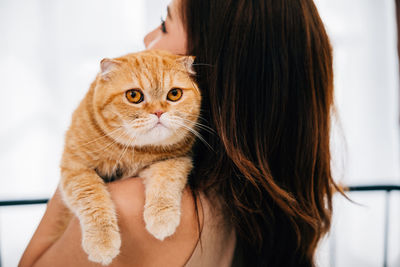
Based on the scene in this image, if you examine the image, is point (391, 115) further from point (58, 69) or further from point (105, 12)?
point (58, 69)

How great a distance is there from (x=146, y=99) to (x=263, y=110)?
0.31m

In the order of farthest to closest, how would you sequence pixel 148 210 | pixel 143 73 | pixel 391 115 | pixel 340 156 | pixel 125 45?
pixel 391 115
pixel 125 45
pixel 340 156
pixel 143 73
pixel 148 210

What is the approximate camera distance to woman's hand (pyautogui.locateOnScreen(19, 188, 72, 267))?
2.44ft

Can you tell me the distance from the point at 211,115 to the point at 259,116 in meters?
0.13

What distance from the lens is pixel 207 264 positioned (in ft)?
2.17

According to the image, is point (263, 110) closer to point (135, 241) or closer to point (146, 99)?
point (146, 99)

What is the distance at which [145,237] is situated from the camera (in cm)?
62

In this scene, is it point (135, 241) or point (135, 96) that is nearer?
point (135, 241)

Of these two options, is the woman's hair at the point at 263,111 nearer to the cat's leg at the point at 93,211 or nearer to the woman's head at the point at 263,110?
the woman's head at the point at 263,110

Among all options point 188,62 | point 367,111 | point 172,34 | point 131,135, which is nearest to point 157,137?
point 131,135

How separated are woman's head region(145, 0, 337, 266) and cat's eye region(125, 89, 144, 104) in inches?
6.8

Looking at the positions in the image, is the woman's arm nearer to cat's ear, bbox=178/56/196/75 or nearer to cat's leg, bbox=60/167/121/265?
cat's leg, bbox=60/167/121/265

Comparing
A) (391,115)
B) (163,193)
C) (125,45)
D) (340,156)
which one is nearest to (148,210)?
(163,193)

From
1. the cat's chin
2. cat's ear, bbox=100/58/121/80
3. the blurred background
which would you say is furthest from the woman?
the blurred background
